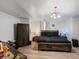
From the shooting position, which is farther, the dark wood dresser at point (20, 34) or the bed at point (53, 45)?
the dark wood dresser at point (20, 34)

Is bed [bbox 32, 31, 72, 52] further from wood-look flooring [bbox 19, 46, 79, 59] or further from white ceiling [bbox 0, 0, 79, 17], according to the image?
white ceiling [bbox 0, 0, 79, 17]

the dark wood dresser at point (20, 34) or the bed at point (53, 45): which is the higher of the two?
the dark wood dresser at point (20, 34)

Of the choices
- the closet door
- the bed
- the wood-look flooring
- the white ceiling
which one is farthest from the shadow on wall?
the white ceiling

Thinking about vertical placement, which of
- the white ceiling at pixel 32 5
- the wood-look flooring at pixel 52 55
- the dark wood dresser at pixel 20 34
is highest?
the white ceiling at pixel 32 5

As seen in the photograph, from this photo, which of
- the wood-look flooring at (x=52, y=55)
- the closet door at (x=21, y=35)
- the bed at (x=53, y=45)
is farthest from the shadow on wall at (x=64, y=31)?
the closet door at (x=21, y=35)

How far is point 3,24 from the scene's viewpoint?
5906 millimetres

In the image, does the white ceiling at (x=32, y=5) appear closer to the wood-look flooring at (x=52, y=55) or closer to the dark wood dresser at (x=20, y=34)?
Result: the dark wood dresser at (x=20, y=34)

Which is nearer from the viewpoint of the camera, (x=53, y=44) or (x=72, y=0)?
(x=72, y=0)

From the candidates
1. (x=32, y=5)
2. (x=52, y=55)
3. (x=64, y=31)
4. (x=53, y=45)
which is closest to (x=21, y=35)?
(x=53, y=45)

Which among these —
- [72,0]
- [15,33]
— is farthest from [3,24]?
[72,0]

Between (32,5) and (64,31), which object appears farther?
(64,31)

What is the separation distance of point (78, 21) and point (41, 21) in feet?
11.4

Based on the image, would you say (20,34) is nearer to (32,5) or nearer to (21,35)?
(21,35)

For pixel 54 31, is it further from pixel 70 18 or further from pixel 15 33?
pixel 15 33
